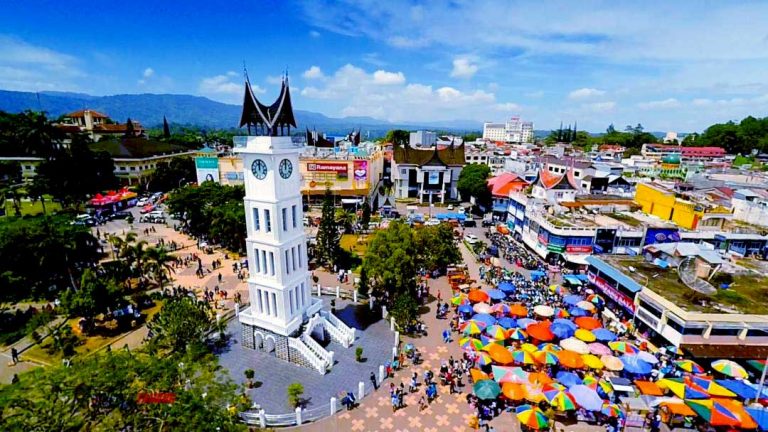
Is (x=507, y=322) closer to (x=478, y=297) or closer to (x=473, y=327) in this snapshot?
(x=473, y=327)

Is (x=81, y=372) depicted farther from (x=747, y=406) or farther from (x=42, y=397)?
(x=747, y=406)

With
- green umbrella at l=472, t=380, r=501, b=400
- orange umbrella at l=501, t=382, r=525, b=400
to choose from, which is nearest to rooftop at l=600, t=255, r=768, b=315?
orange umbrella at l=501, t=382, r=525, b=400

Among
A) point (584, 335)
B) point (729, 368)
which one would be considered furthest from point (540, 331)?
point (729, 368)

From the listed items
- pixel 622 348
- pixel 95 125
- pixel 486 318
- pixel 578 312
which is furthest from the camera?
pixel 95 125

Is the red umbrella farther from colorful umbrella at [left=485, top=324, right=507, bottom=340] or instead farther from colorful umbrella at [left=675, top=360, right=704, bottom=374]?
colorful umbrella at [left=485, top=324, right=507, bottom=340]

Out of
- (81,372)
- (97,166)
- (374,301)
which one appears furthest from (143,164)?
(81,372)
